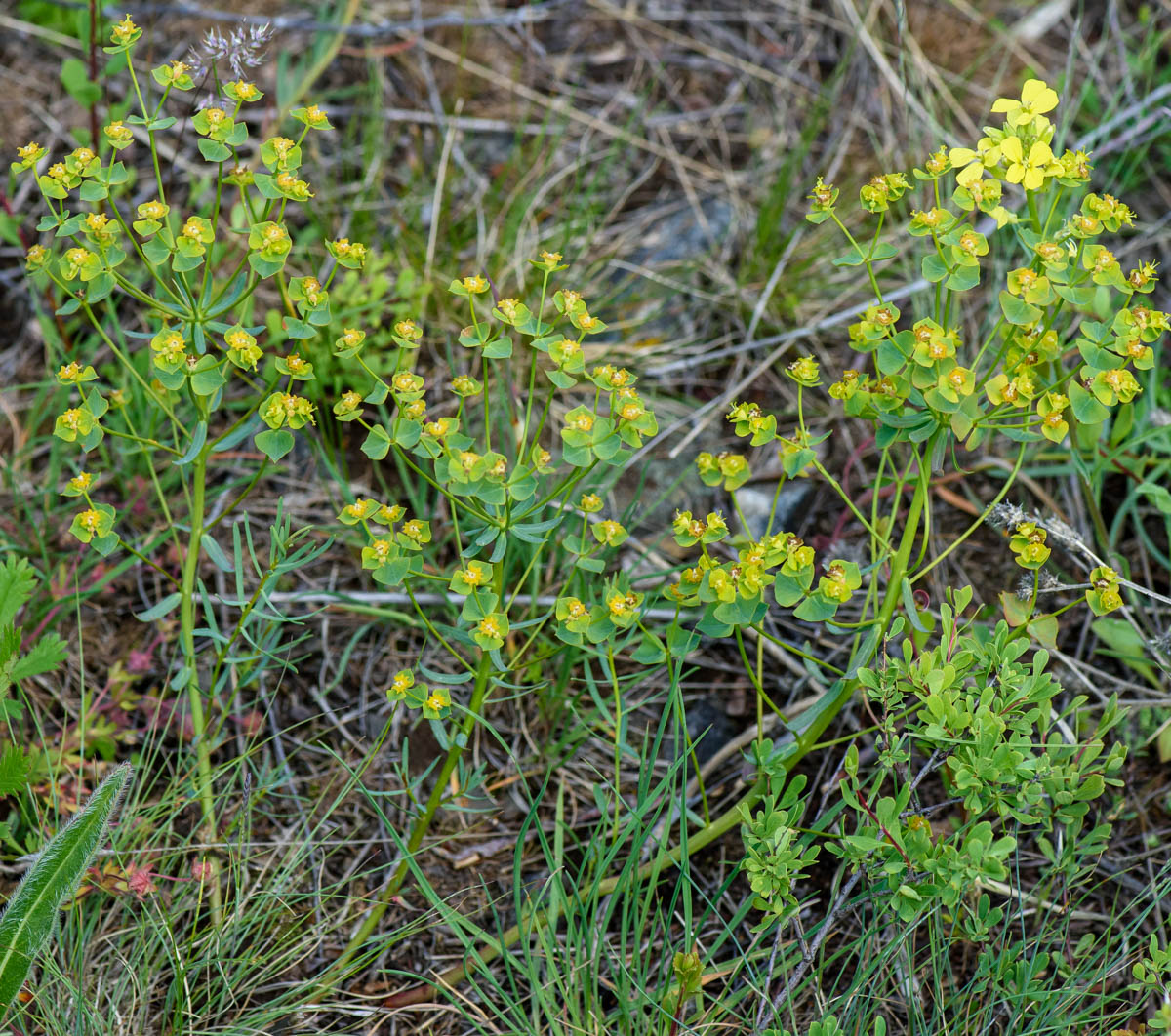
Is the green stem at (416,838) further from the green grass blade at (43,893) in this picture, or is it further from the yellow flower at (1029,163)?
the yellow flower at (1029,163)

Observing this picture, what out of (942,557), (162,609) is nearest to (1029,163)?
(942,557)

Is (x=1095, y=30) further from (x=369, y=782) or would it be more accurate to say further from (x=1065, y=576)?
(x=369, y=782)

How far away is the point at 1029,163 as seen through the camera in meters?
1.71

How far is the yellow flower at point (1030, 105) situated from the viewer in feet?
5.57

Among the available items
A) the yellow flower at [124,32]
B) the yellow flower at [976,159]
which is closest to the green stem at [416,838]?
the yellow flower at [976,159]

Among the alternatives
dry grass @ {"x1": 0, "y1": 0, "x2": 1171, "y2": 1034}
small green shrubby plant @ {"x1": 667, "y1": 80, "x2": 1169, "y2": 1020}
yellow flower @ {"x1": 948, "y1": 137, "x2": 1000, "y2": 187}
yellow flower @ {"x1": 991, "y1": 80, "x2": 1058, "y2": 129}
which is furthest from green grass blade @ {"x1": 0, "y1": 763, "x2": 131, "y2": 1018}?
yellow flower @ {"x1": 991, "y1": 80, "x2": 1058, "y2": 129}

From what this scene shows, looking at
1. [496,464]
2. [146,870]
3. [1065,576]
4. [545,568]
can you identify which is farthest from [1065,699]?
[146,870]

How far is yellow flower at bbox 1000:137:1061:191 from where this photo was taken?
1.70 meters

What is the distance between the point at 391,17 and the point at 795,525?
218cm

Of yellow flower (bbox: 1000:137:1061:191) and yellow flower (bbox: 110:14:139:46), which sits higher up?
yellow flower (bbox: 110:14:139:46)

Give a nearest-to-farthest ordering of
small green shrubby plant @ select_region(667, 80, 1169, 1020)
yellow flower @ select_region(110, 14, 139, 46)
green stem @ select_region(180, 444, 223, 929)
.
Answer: small green shrubby plant @ select_region(667, 80, 1169, 1020) → yellow flower @ select_region(110, 14, 139, 46) → green stem @ select_region(180, 444, 223, 929)

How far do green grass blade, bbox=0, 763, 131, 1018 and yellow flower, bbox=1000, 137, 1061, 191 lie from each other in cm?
173

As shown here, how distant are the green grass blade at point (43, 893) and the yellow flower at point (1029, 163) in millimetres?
1728

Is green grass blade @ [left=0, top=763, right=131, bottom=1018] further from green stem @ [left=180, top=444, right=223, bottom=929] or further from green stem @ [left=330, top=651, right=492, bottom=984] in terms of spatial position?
green stem @ [left=330, top=651, right=492, bottom=984]
